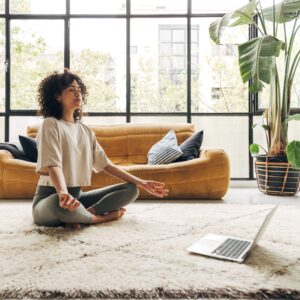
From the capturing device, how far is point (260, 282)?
3.93ft

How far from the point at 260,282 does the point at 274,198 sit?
2363 millimetres

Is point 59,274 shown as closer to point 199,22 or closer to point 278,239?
point 278,239

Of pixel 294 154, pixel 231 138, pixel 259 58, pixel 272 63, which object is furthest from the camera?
pixel 231 138

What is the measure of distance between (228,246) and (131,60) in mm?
3460

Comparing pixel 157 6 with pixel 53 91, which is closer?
pixel 53 91

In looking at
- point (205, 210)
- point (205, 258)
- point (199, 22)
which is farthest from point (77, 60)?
A: point (205, 258)

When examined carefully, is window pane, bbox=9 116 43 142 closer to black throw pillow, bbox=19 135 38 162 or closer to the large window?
the large window

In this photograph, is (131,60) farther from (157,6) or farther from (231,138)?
(231,138)

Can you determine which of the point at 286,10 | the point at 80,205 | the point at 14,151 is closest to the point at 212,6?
the point at 286,10

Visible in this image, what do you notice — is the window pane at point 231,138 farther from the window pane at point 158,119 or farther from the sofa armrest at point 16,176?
the sofa armrest at point 16,176

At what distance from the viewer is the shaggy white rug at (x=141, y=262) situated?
3.72ft

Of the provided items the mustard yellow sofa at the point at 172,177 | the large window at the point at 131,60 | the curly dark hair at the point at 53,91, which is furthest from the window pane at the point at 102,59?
the curly dark hair at the point at 53,91

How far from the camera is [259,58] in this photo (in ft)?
10.9

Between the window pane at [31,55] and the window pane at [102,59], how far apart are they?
0.75ft
